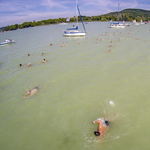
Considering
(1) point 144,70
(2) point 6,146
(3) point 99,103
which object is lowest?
(2) point 6,146

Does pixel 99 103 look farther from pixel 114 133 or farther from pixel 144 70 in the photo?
pixel 144 70

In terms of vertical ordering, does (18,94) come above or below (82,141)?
above

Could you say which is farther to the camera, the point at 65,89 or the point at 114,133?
the point at 65,89

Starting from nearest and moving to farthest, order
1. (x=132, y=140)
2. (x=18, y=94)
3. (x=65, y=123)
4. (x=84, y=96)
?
1. (x=132, y=140)
2. (x=65, y=123)
3. (x=84, y=96)
4. (x=18, y=94)

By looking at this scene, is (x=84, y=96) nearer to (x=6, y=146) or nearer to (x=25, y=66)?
(x=6, y=146)

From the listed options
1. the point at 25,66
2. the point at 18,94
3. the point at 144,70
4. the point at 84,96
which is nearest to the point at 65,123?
the point at 84,96

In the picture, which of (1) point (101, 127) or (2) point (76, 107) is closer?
(1) point (101, 127)

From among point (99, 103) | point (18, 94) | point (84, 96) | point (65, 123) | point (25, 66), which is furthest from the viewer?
point (25, 66)
